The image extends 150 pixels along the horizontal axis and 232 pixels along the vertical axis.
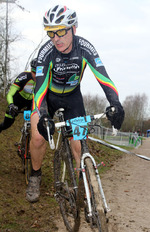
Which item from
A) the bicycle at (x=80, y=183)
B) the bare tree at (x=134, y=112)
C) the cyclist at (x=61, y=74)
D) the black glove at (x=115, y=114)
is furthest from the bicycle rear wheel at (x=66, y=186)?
the bare tree at (x=134, y=112)

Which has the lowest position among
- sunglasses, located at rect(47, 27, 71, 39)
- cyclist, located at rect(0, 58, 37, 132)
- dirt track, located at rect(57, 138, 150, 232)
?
dirt track, located at rect(57, 138, 150, 232)

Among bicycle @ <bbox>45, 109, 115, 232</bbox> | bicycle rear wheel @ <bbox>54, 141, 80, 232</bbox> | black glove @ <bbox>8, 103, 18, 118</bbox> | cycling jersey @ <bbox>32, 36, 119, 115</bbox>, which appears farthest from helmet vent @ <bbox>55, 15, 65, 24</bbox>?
black glove @ <bbox>8, 103, 18, 118</bbox>

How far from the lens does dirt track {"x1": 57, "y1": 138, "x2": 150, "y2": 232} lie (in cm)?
369

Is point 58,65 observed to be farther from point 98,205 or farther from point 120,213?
point 120,213

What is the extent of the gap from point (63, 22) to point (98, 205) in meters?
2.22

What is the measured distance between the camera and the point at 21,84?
5.29 m

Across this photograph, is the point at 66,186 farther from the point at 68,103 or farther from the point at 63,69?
the point at 63,69

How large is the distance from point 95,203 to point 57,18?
7.39 ft

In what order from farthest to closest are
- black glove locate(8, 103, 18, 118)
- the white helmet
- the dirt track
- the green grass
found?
1. black glove locate(8, 103, 18, 118)
2. the dirt track
3. the green grass
4. the white helmet

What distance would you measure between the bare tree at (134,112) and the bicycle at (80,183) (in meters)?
76.4

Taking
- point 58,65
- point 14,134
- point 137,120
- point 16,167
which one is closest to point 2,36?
point 14,134

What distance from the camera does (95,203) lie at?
Answer: 236cm

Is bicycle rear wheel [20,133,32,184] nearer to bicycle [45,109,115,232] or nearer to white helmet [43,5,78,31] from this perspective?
A: bicycle [45,109,115,232]

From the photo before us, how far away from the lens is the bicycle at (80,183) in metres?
2.38
